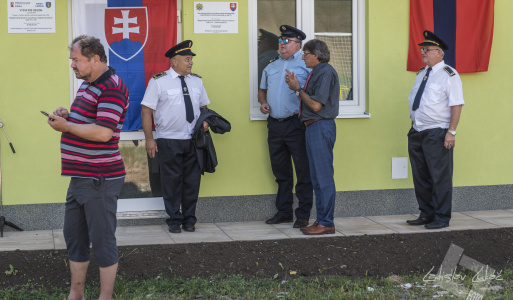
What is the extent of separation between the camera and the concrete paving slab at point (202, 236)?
7.62 m

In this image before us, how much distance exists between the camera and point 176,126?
26.0 feet

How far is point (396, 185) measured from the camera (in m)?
9.00

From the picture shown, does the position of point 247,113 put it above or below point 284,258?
above

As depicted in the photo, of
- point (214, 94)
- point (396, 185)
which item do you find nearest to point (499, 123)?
point (396, 185)

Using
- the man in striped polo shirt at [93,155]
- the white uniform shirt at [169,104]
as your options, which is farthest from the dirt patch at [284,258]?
the white uniform shirt at [169,104]

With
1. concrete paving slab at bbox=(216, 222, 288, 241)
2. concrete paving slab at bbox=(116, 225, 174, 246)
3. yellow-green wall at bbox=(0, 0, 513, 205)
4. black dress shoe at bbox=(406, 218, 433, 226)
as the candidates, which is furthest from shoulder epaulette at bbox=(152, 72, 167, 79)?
black dress shoe at bbox=(406, 218, 433, 226)

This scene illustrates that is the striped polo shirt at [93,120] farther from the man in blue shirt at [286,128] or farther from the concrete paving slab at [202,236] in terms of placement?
the man in blue shirt at [286,128]

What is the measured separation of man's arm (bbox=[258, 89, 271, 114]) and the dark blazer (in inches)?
17.8

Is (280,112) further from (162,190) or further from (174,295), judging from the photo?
(174,295)

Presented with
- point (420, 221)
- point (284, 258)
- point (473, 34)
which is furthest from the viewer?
point (473, 34)

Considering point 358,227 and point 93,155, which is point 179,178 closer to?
point 358,227

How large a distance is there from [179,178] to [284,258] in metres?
1.80

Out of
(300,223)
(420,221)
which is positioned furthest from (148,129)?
(420,221)

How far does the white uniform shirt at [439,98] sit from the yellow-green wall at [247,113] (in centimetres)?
86
